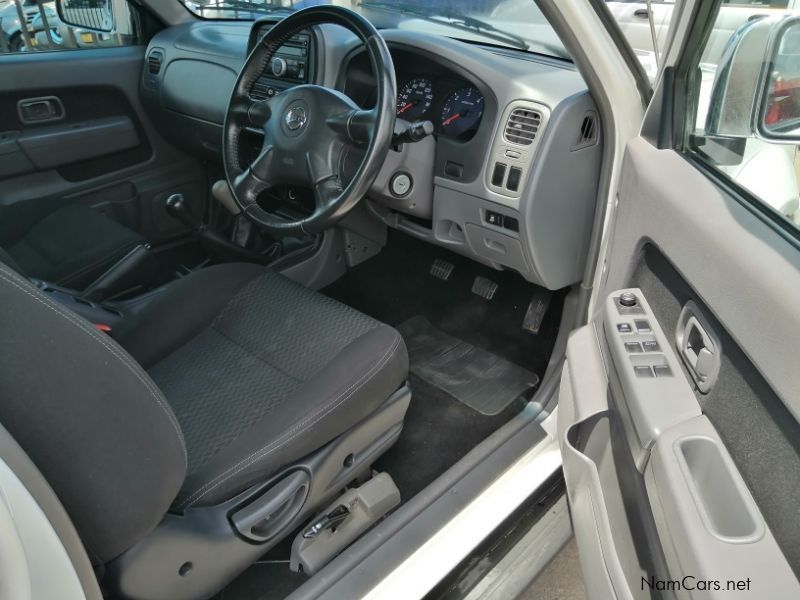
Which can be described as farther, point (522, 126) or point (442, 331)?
point (442, 331)

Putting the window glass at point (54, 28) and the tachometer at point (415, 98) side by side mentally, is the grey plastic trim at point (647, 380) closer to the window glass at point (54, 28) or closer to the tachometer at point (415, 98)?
the tachometer at point (415, 98)

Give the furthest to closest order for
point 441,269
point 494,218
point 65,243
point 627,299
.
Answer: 1. point 441,269
2. point 65,243
3. point 494,218
4. point 627,299

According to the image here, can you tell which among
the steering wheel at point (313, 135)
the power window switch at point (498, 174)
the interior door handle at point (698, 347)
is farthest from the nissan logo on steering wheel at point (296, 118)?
the interior door handle at point (698, 347)

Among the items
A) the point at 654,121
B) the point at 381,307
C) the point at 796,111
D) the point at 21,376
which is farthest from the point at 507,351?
the point at 21,376

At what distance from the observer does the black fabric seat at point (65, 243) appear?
71.5 inches

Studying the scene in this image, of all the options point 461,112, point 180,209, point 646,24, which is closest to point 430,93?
point 461,112

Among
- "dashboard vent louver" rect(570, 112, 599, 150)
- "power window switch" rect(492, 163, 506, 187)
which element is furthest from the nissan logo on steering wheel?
"dashboard vent louver" rect(570, 112, 599, 150)

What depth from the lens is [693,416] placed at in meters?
0.77

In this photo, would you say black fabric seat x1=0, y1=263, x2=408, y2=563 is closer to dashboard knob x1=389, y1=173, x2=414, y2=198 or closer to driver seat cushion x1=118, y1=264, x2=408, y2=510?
driver seat cushion x1=118, y1=264, x2=408, y2=510

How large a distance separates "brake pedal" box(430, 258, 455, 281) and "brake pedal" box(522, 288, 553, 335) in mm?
340

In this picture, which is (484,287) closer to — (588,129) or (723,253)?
(588,129)

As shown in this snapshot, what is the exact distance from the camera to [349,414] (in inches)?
44.6

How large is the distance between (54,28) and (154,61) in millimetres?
339

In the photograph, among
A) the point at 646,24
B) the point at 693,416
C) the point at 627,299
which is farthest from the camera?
the point at 646,24
